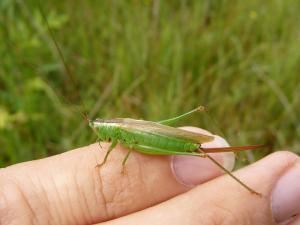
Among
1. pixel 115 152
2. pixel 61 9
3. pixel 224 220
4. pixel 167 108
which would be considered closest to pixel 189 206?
pixel 224 220

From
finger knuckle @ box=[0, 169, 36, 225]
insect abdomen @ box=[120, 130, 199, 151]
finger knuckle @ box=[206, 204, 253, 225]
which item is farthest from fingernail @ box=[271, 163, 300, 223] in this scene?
finger knuckle @ box=[0, 169, 36, 225]

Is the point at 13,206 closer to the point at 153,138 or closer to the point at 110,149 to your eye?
the point at 110,149

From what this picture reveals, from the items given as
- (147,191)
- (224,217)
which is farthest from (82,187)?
(224,217)

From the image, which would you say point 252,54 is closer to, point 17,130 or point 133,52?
point 133,52

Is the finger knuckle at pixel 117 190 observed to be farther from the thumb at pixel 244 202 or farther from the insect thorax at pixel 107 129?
the insect thorax at pixel 107 129

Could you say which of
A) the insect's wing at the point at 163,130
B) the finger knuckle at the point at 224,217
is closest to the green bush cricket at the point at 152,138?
the insect's wing at the point at 163,130

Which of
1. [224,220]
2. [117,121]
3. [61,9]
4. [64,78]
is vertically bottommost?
[224,220]

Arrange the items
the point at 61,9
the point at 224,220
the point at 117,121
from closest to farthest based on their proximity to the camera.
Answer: the point at 224,220 → the point at 117,121 → the point at 61,9
